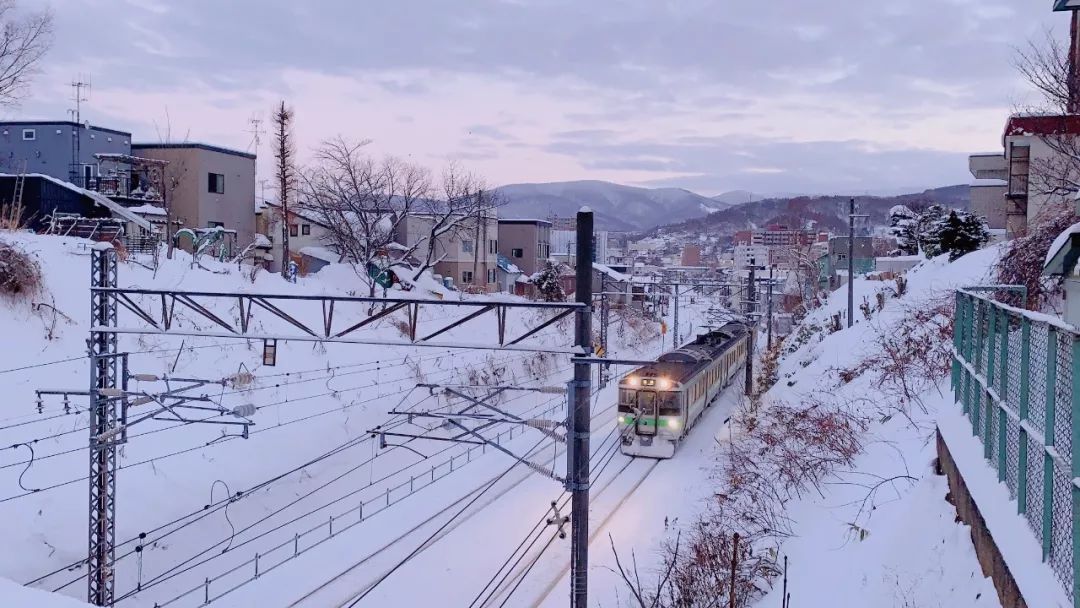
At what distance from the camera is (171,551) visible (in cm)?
1680

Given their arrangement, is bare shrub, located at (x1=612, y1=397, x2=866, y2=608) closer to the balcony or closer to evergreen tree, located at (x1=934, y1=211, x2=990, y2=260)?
evergreen tree, located at (x1=934, y1=211, x2=990, y2=260)

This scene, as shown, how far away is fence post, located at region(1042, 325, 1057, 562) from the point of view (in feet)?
16.2

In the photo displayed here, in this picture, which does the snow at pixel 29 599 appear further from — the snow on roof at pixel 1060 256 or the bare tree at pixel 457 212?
the bare tree at pixel 457 212

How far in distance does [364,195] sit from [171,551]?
26.0m

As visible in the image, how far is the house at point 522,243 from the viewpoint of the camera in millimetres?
58406

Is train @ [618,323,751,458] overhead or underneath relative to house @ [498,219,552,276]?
underneath

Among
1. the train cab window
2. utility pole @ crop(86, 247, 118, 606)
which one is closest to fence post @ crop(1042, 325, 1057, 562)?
utility pole @ crop(86, 247, 118, 606)

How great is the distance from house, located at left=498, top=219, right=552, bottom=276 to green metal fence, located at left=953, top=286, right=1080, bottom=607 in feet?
166

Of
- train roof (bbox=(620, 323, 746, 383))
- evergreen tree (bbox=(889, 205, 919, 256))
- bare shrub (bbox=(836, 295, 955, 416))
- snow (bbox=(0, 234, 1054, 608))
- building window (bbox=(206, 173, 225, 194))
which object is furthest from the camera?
evergreen tree (bbox=(889, 205, 919, 256))

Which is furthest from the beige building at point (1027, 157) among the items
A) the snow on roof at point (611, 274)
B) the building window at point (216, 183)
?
the building window at point (216, 183)

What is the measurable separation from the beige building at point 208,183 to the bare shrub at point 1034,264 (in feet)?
115

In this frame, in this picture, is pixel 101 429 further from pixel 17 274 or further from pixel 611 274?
pixel 611 274

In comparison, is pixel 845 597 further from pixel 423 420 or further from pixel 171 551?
pixel 423 420

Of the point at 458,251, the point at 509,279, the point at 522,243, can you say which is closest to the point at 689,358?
the point at 458,251
